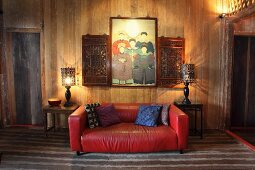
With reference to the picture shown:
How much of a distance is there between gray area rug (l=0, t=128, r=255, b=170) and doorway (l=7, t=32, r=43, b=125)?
87 cm

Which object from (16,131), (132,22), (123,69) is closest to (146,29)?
(132,22)

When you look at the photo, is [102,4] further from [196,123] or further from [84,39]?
[196,123]

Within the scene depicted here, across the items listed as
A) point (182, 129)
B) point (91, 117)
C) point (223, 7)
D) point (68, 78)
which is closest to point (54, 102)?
point (68, 78)

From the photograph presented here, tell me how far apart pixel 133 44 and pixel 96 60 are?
0.82 metres

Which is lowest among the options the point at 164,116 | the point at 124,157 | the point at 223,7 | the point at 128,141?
the point at 124,157

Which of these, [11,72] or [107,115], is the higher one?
[11,72]

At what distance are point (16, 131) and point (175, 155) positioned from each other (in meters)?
3.26

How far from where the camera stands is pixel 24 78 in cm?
474

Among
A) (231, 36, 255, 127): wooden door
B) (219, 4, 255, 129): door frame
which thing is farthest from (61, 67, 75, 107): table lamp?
(231, 36, 255, 127): wooden door

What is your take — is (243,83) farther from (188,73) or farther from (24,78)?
(24,78)

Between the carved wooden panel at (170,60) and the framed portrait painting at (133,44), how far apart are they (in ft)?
0.48

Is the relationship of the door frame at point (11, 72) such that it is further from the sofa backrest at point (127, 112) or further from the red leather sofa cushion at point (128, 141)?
the red leather sofa cushion at point (128, 141)

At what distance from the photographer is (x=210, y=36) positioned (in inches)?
179

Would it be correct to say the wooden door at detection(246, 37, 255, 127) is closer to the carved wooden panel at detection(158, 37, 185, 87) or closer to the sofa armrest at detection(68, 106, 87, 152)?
the carved wooden panel at detection(158, 37, 185, 87)
